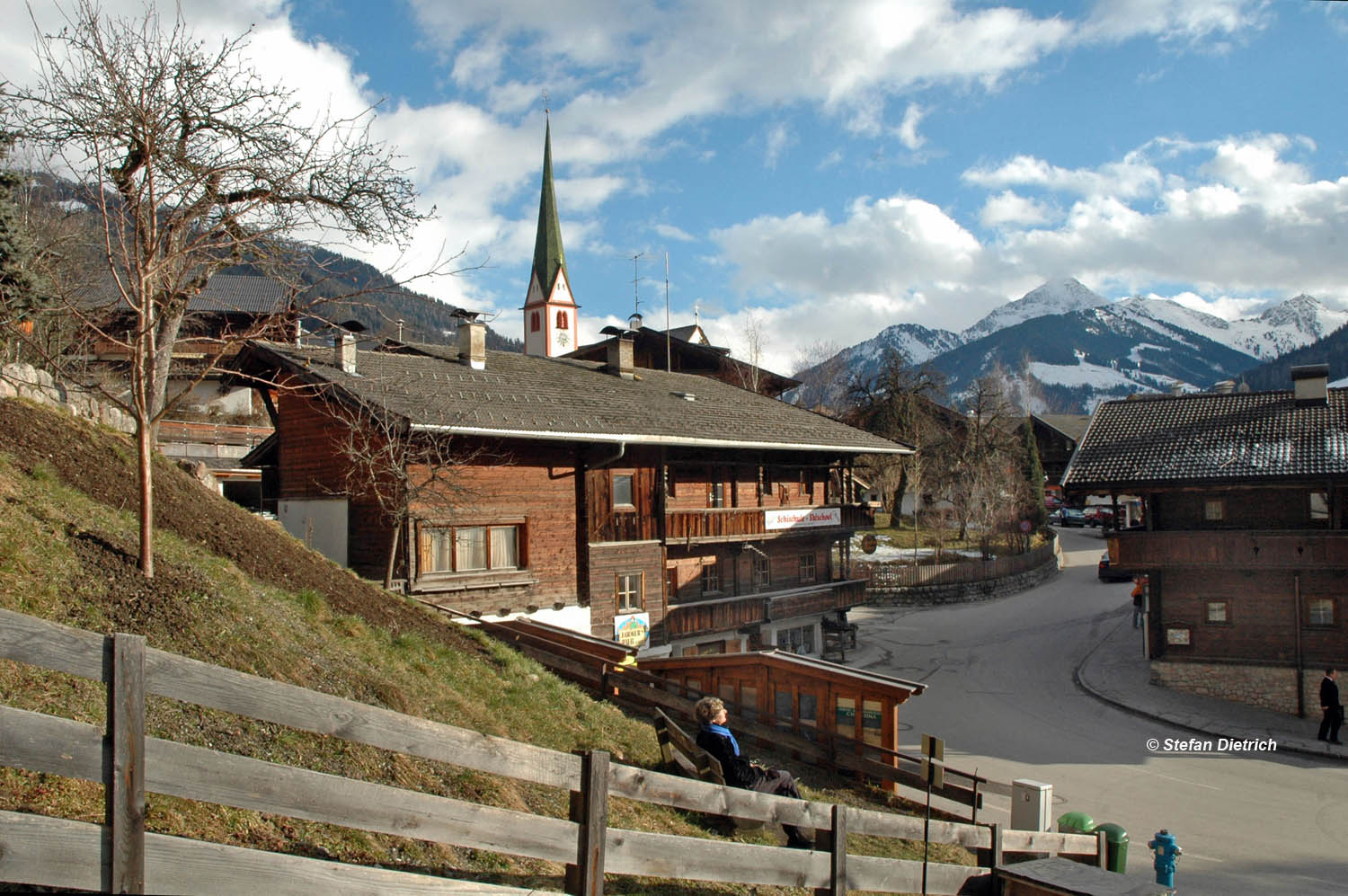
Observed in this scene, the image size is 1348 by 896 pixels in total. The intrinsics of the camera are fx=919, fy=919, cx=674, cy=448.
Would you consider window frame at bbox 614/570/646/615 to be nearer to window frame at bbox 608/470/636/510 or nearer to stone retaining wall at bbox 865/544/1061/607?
window frame at bbox 608/470/636/510

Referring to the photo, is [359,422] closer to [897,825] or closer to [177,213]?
[177,213]

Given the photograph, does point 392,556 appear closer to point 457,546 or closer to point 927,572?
point 457,546

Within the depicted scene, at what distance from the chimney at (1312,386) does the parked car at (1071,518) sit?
43.0 meters

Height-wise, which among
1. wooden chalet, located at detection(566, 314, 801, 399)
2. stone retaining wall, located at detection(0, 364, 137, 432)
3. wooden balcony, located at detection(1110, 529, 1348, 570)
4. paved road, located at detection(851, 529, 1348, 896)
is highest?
wooden chalet, located at detection(566, 314, 801, 399)

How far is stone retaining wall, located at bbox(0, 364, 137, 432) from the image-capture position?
40.0ft

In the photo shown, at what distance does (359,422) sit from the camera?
61.1ft

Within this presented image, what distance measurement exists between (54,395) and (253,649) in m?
8.16

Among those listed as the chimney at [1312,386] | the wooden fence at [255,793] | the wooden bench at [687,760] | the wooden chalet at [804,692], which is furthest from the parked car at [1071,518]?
the wooden fence at [255,793]

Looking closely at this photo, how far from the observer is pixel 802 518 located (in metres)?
28.6

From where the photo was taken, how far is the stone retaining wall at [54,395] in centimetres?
1219

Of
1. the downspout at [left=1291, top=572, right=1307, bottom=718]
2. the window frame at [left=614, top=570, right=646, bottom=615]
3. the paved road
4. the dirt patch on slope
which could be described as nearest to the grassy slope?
the dirt patch on slope

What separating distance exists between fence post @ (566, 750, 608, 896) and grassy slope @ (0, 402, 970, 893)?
1.30 meters

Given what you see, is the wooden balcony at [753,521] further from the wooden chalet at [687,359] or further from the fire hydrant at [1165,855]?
the wooden chalet at [687,359]

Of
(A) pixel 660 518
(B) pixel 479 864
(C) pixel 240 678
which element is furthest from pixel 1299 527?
(C) pixel 240 678
